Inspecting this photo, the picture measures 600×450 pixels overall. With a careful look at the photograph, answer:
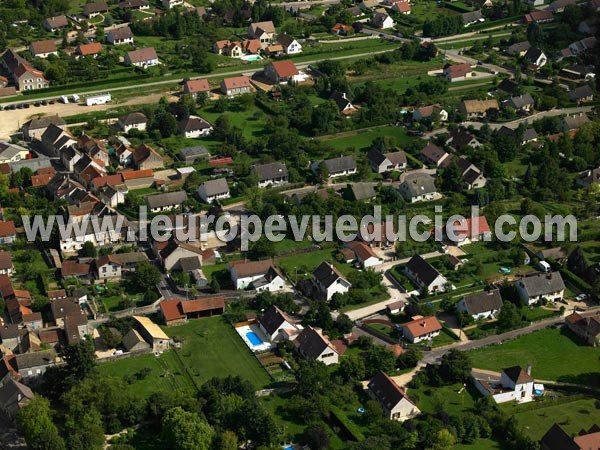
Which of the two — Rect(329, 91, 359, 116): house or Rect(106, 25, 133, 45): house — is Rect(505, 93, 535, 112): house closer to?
Rect(329, 91, 359, 116): house

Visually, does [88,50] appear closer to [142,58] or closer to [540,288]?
[142,58]

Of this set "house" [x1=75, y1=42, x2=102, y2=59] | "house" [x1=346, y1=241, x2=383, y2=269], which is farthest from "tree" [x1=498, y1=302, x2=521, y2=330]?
"house" [x1=75, y1=42, x2=102, y2=59]

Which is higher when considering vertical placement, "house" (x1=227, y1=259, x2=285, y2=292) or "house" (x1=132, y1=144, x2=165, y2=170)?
"house" (x1=132, y1=144, x2=165, y2=170)

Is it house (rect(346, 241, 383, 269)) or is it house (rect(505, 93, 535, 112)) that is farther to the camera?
house (rect(505, 93, 535, 112))

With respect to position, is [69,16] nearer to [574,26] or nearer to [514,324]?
[574,26]

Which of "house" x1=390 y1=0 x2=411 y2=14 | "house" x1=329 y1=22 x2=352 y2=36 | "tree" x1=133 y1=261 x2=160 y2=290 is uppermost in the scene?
"house" x1=390 y1=0 x2=411 y2=14
